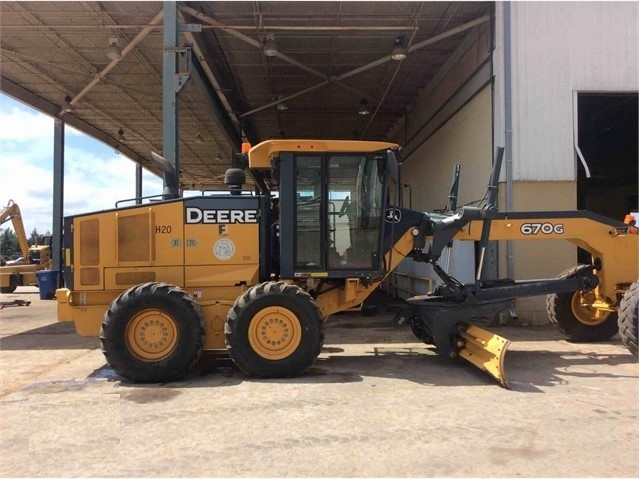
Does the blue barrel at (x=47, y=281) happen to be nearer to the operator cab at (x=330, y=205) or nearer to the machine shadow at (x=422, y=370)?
the machine shadow at (x=422, y=370)


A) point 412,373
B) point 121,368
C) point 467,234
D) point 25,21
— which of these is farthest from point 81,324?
point 25,21

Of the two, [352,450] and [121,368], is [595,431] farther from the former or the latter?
[121,368]

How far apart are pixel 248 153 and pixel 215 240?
1.27 metres

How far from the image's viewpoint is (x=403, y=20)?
11031 mm

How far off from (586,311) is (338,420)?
567cm

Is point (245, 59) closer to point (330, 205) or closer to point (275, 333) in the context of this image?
point (330, 205)

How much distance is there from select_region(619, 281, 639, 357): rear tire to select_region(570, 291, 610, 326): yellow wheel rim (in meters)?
1.18

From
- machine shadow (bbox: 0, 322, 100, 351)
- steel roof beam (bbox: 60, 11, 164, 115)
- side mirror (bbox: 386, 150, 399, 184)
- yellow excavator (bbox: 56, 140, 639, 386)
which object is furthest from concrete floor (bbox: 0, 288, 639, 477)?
steel roof beam (bbox: 60, 11, 164, 115)

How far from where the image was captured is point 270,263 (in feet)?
24.1

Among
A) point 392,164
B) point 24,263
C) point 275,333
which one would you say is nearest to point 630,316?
point 392,164

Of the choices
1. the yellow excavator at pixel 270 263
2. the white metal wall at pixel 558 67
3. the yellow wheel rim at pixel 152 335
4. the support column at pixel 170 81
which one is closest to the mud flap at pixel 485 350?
the yellow excavator at pixel 270 263

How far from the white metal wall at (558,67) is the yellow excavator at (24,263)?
18208 millimetres

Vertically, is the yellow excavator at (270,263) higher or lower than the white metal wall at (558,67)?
lower

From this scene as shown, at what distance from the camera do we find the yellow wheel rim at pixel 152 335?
645 cm
